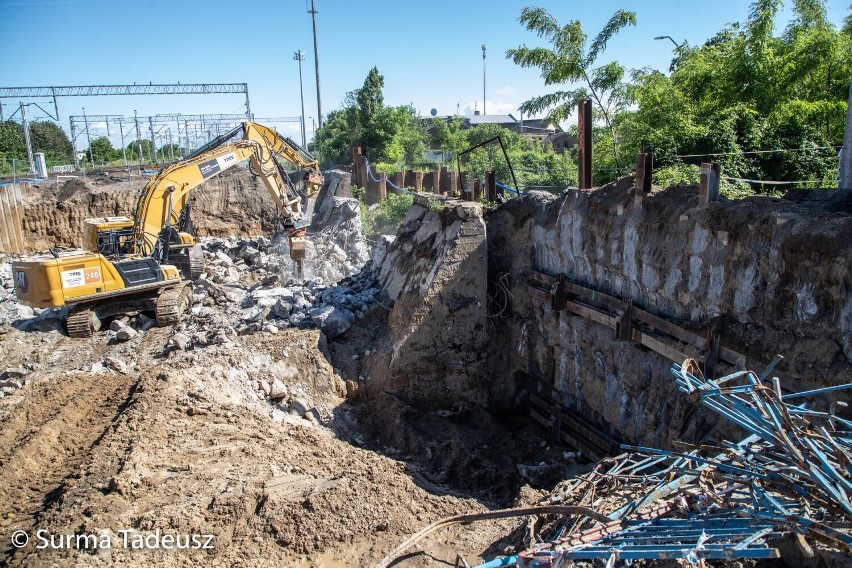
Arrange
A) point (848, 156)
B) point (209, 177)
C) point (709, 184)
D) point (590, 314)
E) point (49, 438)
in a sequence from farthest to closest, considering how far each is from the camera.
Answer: point (209, 177)
point (590, 314)
point (49, 438)
point (848, 156)
point (709, 184)

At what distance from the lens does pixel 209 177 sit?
12.9 m

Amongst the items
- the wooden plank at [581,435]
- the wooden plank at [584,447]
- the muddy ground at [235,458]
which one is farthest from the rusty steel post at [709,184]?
the muddy ground at [235,458]

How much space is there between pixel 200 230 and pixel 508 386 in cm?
1457

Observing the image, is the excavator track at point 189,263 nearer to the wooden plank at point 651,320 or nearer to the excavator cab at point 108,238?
the excavator cab at point 108,238

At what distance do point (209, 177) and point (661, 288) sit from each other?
963 cm

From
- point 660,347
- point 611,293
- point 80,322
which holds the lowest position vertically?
point 80,322

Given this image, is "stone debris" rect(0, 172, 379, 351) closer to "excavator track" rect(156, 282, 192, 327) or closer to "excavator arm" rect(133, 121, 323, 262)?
"excavator track" rect(156, 282, 192, 327)

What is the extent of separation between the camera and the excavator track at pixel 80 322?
436 inches

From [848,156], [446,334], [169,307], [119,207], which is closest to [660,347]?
[848,156]

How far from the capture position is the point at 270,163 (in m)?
14.3

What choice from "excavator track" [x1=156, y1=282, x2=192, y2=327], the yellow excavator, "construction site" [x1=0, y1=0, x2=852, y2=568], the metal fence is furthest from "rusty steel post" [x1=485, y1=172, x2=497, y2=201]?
the metal fence

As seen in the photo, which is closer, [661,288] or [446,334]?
[661,288]

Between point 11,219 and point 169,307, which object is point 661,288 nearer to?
point 169,307

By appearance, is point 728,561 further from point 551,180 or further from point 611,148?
point 551,180
